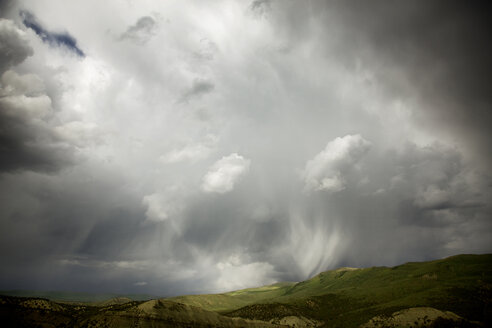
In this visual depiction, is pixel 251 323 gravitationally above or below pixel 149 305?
below

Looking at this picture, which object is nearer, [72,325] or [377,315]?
[72,325]

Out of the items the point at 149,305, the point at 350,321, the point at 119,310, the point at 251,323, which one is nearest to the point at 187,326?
the point at 149,305

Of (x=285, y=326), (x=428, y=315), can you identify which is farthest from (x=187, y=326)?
(x=428, y=315)

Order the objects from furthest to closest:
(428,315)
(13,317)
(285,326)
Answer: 1. (285,326)
2. (428,315)
3. (13,317)

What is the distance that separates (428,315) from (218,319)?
393ft

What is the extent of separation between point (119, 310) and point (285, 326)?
105m

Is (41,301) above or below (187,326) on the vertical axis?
above

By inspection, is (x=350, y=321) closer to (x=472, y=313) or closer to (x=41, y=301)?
(x=472, y=313)

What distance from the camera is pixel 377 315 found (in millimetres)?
191875

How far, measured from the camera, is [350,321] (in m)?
199

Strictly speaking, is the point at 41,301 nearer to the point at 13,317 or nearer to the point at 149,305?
the point at 13,317

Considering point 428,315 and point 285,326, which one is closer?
point 428,315

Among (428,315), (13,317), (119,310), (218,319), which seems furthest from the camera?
(218,319)

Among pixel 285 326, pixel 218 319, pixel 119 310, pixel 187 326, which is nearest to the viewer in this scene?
pixel 119 310
